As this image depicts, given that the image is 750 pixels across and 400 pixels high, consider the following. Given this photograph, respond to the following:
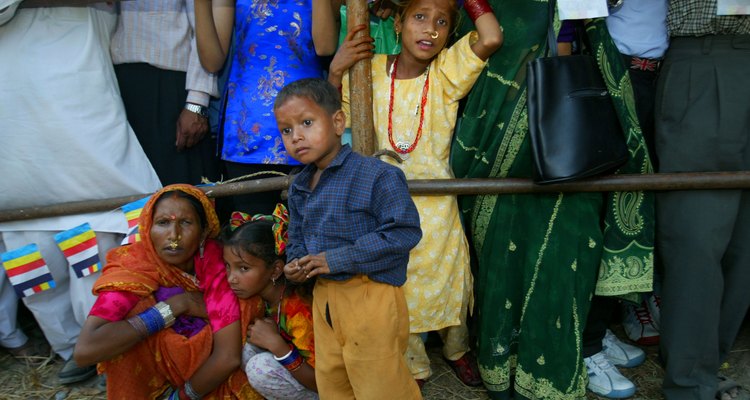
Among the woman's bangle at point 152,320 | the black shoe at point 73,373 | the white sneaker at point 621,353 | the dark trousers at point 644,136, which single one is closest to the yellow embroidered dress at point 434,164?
the dark trousers at point 644,136

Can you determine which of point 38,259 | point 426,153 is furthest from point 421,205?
point 38,259

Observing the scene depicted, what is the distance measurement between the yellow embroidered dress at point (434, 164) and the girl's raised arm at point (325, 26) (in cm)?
21

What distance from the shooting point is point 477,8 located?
8.18ft

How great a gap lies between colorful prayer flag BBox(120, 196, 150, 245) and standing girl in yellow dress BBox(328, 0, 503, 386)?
1109 millimetres

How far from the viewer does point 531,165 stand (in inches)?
103

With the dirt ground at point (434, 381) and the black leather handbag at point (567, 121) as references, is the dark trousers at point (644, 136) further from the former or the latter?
the black leather handbag at point (567, 121)

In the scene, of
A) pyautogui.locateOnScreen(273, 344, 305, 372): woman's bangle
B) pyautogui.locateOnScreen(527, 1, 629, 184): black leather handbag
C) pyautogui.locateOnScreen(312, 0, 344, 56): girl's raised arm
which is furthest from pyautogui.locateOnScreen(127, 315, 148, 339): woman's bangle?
pyautogui.locateOnScreen(527, 1, 629, 184): black leather handbag

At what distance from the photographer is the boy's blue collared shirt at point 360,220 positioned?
201 cm

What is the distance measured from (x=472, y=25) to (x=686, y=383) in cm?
181

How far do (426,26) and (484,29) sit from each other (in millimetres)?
244

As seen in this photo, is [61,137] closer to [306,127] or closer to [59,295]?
[59,295]

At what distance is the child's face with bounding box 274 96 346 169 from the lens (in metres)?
2.09

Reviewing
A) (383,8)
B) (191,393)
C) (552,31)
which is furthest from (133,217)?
(552,31)

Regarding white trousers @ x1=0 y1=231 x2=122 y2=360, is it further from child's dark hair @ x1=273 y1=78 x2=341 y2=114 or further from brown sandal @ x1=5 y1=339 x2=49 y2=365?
child's dark hair @ x1=273 y1=78 x2=341 y2=114
